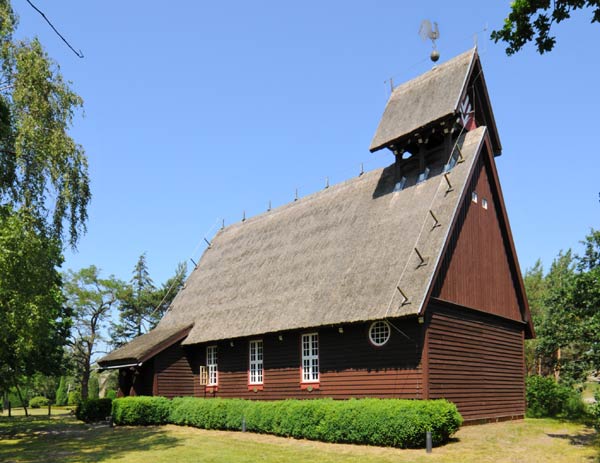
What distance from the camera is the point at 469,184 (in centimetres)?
2192

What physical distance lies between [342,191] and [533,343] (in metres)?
20.5

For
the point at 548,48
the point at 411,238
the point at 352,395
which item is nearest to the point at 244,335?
the point at 352,395

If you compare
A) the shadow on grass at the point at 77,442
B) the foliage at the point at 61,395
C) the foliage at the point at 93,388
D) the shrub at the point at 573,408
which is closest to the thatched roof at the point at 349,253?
the shadow on grass at the point at 77,442

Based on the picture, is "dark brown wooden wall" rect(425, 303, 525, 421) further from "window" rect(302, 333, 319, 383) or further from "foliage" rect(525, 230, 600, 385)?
"window" rect(302, 333, 319, 383)

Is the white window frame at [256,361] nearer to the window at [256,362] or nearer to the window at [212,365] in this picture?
the window at [256,362]

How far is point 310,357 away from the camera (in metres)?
22.5

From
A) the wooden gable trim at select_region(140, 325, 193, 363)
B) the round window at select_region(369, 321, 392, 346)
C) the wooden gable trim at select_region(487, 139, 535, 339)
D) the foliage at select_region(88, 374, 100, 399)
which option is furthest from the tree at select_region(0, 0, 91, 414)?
the foliage at select_region(88, 374, 100, 399)

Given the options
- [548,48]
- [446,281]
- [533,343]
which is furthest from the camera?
[533,343]

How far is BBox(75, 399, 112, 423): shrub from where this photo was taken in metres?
30.8

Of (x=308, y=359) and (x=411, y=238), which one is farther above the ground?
(x=411, y=238)

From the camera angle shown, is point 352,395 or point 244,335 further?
point 244,335

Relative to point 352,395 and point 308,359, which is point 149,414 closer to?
point 308,359

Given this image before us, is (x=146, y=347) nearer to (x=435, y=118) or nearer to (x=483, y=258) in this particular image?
(x=483, y=258)

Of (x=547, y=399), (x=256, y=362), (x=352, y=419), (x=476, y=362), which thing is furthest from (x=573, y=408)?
(x=256, y=362)
